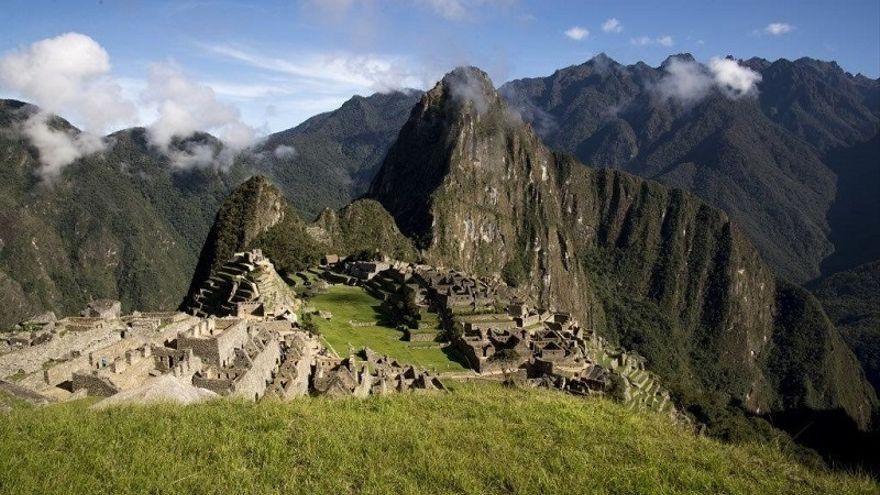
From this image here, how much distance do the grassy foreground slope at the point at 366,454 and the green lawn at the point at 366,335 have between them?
1030 inches

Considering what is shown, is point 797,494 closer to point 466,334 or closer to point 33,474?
point 33,474

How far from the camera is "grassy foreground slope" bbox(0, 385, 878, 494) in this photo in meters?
7.64

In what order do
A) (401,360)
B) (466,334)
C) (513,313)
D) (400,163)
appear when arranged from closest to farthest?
(401,360)
(466,334)
(513,313)
(400,163)

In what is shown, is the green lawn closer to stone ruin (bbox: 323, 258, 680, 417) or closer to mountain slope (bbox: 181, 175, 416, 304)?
stone ruin (bbox: 323, 258, 680, 417)

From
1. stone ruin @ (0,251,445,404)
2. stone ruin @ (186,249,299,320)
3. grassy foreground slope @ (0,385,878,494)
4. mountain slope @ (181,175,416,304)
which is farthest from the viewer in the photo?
mountain slope @ (181,175,416,304)

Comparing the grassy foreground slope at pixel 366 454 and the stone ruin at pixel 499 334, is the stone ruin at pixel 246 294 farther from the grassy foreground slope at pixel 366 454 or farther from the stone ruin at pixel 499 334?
the grassy foreground slope at pixel 366 454

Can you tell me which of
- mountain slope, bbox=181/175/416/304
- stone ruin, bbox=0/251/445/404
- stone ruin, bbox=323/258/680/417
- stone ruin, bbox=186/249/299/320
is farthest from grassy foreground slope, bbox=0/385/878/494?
mountain slope, bbox=181/175/416/304

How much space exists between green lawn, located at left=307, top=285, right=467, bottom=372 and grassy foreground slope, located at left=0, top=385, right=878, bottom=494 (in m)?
26.2

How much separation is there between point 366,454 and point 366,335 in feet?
117

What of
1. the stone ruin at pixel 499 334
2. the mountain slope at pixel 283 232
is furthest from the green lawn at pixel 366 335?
the mountain slope at pixel 283 232

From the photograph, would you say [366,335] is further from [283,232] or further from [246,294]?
[283,232]

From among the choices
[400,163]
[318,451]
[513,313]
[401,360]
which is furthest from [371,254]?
[400,163]

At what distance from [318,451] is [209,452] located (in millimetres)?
1402

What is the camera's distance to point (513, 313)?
57.6m
